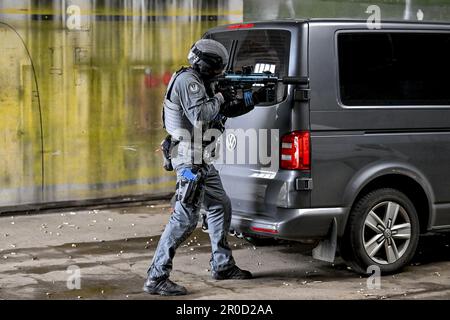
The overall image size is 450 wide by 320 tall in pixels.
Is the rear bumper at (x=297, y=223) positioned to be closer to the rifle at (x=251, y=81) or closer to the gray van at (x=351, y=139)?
the gray van at (x=351, y=139)

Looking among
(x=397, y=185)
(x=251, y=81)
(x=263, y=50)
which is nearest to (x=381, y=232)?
(x=397, y=185)

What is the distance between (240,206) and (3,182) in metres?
3.63

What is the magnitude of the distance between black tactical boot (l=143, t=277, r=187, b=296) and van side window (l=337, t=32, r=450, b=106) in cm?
200

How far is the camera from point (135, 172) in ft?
37.6

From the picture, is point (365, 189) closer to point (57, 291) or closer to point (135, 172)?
point (57, 291)

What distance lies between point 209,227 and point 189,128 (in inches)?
35.8

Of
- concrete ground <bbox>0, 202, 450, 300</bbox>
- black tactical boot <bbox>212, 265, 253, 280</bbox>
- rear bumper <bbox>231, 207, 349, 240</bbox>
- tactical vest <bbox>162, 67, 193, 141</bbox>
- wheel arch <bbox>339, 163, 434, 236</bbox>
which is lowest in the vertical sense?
concrete ground <bbox>0, 202, 450, 300</bbox>

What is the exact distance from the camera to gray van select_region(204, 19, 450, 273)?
7.59m

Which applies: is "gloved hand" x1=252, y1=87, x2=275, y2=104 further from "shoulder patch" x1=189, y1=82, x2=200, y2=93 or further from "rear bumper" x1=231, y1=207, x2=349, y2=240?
"rear bumper" x1=231, y1=207, x2=349, y2=240

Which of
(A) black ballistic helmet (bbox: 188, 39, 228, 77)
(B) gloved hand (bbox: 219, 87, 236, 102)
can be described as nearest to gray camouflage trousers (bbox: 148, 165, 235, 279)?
(B) gloved hand (bbox: 219, 87, 236, 102)

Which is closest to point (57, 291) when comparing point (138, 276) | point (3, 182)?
point (138, 276)

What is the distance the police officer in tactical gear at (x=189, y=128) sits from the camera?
7.38 m

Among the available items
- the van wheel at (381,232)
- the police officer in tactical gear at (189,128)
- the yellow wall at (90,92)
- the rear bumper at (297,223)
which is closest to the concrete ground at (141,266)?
the van wheel at (381,232)

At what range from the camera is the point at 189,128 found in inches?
296
